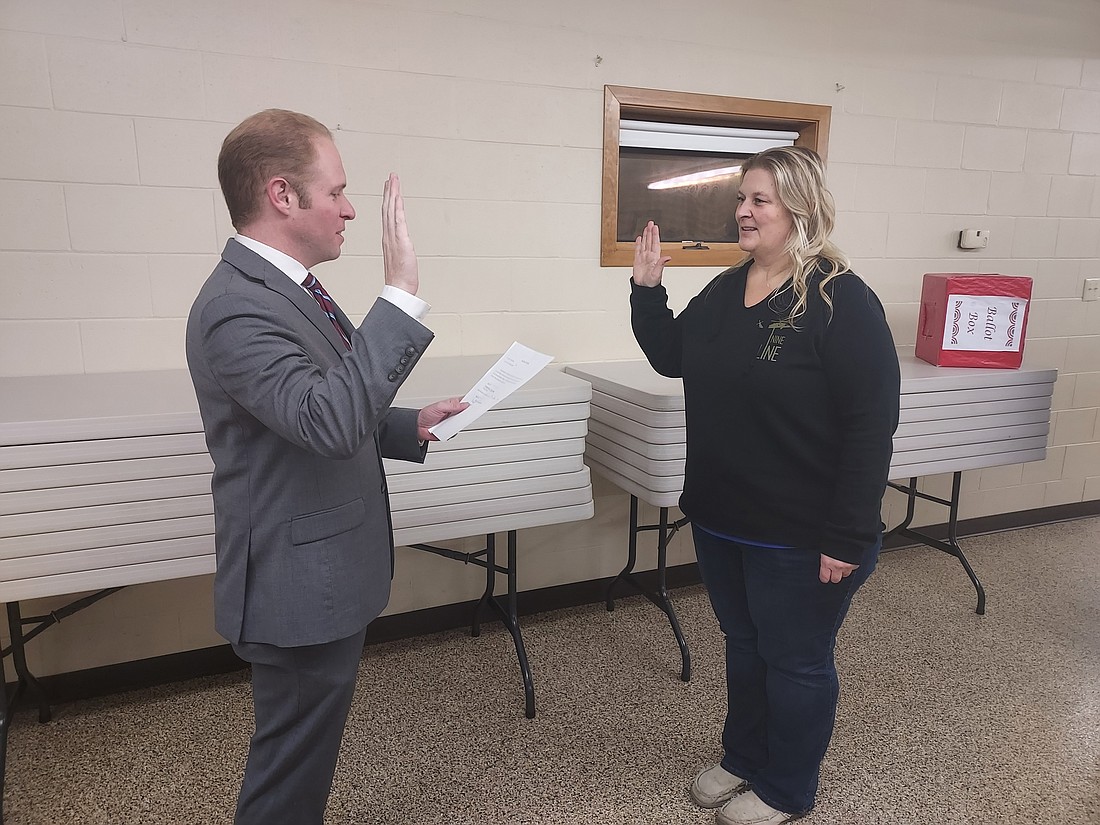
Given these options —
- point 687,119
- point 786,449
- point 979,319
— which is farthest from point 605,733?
point 687,119

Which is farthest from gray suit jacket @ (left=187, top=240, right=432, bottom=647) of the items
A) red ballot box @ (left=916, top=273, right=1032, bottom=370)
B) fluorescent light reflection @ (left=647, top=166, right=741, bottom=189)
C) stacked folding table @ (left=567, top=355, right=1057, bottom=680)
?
red ballot box @ (left=916, top=273, right=1032, bottom=370)

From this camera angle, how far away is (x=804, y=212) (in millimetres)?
1644

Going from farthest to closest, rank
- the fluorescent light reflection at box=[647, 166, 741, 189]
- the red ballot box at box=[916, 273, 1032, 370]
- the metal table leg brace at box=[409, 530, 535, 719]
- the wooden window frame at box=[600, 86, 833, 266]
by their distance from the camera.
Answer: the fluorescent light reflection at box=[647, 166, 741, 189] < the red ballot box at box=[916, 273, 1032, 370] < the wooden window frame at box=[600, 86, 833, 266] < the metal table leg brace at box=[409, 530, 535, 719]

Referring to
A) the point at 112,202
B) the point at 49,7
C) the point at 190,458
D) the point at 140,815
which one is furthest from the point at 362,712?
the point at 49,7

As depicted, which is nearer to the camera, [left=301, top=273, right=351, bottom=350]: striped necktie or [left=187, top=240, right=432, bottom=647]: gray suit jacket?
[left=187, top=240, right=432, bottom=647]: gray suit jacket

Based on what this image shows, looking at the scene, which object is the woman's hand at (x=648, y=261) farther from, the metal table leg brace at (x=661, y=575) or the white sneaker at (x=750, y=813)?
the white sneaker at (x=750, y=813)

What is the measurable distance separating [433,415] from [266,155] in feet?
1.98

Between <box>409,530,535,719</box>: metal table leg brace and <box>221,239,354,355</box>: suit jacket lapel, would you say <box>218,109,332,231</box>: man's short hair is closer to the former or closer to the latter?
<box>221,239,354,355</box>: suit jacket lapel

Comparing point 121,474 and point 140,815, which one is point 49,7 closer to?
point 121,474

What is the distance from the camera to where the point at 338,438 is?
3.76ft

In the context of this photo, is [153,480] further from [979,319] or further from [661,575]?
[979,319]

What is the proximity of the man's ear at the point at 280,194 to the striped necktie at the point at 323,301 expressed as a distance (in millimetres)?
130

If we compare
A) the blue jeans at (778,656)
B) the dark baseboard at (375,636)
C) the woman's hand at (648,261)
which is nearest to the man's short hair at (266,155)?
the woman's hand at (648,261)

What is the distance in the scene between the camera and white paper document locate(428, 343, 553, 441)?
1.50 meters
